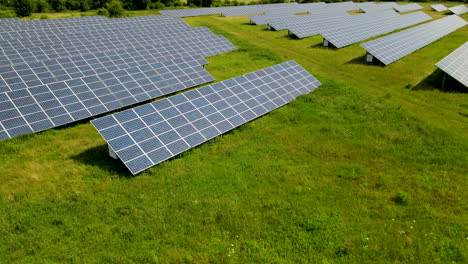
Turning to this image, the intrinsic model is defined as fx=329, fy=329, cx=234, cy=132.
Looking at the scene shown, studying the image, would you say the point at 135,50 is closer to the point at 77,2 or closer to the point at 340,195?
the point at 340,195

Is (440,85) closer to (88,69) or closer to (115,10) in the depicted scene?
(88,69)

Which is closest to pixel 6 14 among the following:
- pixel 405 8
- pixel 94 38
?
pixel 94 38

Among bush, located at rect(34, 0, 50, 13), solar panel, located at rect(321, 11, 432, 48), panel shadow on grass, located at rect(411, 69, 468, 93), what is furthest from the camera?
bush, located at rect(34, 0, 50, 13)

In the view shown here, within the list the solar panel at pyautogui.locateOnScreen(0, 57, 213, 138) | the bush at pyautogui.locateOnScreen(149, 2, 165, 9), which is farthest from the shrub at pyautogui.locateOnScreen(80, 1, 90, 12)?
the solar panel at pyautogui.locateOnScreen(0, 57, 213, 138)

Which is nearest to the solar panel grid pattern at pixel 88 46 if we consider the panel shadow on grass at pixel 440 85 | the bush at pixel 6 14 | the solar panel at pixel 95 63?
the solar panel at pixel 95 63

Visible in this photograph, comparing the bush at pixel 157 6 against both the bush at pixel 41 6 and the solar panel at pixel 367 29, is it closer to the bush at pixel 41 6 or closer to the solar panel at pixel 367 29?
the bush at pixel 41 6

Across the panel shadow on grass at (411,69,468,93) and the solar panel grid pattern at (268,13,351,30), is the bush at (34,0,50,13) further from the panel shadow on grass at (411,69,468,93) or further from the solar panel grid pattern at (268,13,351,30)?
the panel shadow on grass at (411,69,468,93)
